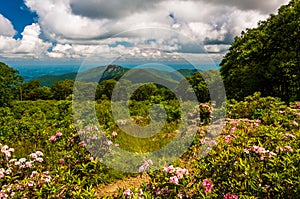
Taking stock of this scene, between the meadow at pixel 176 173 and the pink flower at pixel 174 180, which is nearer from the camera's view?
the meadow at pixel 176 173

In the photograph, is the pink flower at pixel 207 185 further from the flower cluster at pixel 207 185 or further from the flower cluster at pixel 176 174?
the flower cluster at pixel 176 174

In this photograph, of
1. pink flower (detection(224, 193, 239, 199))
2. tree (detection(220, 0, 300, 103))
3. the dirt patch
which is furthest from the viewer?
tree (detection(220, 0, 300, 103))

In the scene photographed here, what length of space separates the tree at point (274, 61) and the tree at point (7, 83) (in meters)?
38.0

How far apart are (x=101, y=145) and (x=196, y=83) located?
32334 millimetres

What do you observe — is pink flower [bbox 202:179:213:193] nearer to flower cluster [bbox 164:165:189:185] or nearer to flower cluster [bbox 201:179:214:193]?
flower cluster [bbox 201:179:214:193]

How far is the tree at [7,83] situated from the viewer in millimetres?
41031

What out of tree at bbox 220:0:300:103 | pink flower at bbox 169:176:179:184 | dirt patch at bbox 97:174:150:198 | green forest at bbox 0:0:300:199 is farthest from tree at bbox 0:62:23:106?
pink flower at bbox 169:176:179:184

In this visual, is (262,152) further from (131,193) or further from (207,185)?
(131,193)

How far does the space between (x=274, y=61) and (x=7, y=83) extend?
4432 centimetres

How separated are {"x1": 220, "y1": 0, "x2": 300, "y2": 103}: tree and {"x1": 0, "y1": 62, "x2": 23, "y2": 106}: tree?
125ft

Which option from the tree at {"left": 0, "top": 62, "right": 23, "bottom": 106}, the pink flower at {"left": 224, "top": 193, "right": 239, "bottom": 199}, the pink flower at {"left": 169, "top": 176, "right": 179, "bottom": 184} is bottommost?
the tree at {"left": 0, "top": 62, "right": 23, "bottom": 106}

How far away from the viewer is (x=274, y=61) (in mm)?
17953

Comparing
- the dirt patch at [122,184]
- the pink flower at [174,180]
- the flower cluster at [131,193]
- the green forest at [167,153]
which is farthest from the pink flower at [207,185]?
the dirt patch at [122,184]

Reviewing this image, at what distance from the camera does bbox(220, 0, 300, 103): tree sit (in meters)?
17.2
